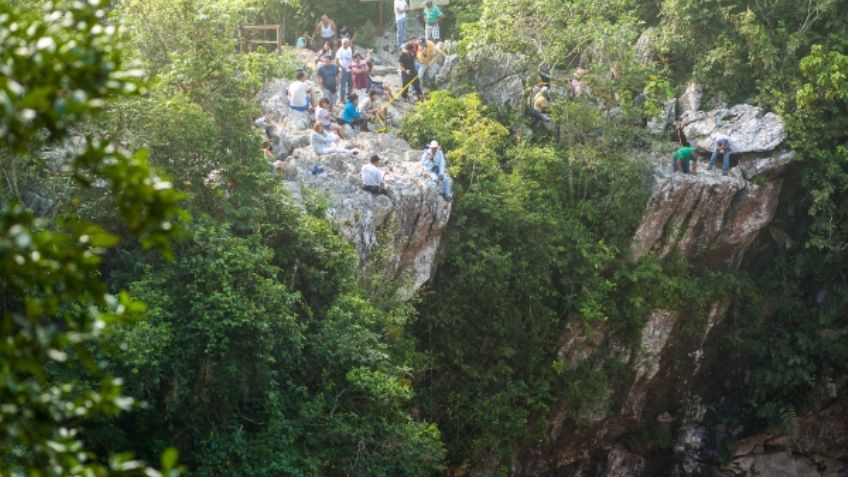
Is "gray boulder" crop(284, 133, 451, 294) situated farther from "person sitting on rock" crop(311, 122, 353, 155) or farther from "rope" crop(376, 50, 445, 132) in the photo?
"rope" crop(376, 50, 445, 132)

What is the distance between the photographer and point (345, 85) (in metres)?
22.4

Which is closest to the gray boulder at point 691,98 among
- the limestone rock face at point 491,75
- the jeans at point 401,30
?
the limestone rock face at point 491,75

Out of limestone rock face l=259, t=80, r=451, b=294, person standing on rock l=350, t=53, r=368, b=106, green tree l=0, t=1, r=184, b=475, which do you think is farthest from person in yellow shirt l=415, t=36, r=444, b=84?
green tree l=0, t=1, r=184, b=475

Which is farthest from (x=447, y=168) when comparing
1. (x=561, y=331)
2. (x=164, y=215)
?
(x=164, y=215)

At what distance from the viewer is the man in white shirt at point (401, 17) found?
25.0 m

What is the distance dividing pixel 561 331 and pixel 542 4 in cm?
575

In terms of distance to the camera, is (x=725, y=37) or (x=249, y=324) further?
(x=725, y=37)

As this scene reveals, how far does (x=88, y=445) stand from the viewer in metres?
13.7

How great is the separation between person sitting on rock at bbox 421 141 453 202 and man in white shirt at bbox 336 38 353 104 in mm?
2787

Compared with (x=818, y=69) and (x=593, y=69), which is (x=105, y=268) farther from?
(x=818, y=69)

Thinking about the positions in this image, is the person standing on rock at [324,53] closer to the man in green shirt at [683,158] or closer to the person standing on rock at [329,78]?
the person standing on rock at [329,78]

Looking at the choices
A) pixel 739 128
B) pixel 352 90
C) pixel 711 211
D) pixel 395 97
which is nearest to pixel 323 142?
pixel 352 90

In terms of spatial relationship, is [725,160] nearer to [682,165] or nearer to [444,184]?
[682,165]

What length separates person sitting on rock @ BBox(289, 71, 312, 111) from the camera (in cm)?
2064
